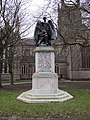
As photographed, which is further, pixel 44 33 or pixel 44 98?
pixel 44 33

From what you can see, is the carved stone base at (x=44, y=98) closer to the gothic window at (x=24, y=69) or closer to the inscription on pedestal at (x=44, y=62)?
the inscription on pedestal at (x=44, y=62)

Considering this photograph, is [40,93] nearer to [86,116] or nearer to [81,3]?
[86,116]

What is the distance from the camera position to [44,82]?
41.3ft

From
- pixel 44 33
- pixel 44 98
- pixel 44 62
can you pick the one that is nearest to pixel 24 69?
pixel 44 33

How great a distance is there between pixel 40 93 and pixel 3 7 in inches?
523

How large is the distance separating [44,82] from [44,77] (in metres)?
0.29

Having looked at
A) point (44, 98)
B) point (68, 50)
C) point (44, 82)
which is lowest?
point (44, 98)

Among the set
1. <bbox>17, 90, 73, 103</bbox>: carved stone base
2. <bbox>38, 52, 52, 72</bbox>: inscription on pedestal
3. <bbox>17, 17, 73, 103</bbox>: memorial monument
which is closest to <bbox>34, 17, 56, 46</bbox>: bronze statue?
<bbox>17, 17, 73, 103</bbox>: memorial monument

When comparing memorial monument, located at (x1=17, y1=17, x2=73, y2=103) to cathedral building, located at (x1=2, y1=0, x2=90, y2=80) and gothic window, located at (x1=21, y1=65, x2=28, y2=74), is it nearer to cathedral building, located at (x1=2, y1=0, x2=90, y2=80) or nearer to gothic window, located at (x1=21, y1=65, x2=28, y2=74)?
cathedral building, located at (x1=2, y1=0, x2=90, y2=80)

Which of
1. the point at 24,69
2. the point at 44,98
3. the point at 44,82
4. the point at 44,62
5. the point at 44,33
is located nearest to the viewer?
the point at 44,98

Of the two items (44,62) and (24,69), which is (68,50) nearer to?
(44,62)

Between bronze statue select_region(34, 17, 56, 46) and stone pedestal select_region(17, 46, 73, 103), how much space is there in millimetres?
680

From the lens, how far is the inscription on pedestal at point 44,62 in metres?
13.1

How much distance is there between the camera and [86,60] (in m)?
57.5
